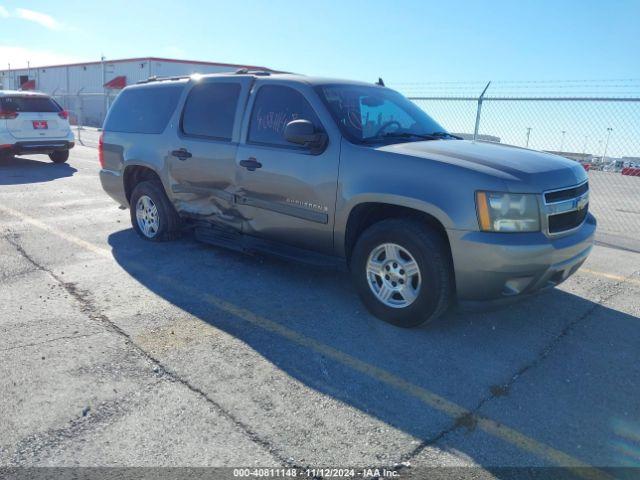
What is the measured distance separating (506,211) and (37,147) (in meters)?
12.7

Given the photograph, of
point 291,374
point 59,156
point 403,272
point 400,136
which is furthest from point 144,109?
point 59,156

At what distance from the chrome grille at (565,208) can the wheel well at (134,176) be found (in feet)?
14.6

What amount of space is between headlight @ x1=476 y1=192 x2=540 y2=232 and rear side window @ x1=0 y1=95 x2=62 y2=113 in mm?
12699

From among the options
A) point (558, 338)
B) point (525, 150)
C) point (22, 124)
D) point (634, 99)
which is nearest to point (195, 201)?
point (525, 150)

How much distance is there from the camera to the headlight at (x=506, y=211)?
3562mm

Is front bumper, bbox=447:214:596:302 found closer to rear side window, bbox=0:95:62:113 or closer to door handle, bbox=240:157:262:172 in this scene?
door handle, bbox=240:157:262:172

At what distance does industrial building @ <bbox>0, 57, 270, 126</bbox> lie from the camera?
39781 millimetres

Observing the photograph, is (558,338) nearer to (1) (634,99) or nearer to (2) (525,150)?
(2) (525,150)

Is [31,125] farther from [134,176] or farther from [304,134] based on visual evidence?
[304,134]

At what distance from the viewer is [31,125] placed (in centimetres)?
1273

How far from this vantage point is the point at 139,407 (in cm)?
297

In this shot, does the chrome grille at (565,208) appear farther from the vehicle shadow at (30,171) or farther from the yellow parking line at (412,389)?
the vehicle shadow at (30,171)

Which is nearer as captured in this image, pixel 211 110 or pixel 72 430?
pixel 72 430

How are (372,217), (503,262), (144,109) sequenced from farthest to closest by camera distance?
(144,109) → (372,217) → (503,262)
